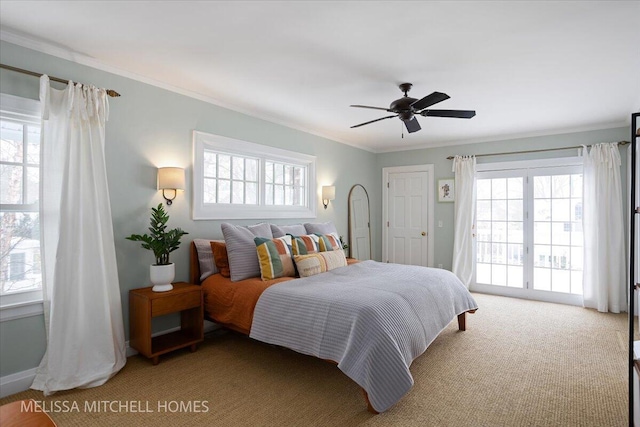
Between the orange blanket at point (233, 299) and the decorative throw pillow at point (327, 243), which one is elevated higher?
the decorative throw pillow at point (327, 243)

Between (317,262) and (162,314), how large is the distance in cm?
146

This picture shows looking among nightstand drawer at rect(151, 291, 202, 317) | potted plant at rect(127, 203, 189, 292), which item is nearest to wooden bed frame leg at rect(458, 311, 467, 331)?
nightstand drawer at rect(151, 291, 202, 317)

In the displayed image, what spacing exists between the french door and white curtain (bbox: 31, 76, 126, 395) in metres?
5.10

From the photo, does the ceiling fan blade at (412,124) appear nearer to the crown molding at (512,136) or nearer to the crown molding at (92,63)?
the crown molding at (92,63)

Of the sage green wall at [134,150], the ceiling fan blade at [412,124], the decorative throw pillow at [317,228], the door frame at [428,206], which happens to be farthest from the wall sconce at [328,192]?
the ceiling fan blade at [412,124]

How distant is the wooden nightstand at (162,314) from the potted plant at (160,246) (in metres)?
0.10

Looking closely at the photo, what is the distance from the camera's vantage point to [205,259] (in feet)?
11.4

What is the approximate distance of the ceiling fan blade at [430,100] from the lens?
2.65m

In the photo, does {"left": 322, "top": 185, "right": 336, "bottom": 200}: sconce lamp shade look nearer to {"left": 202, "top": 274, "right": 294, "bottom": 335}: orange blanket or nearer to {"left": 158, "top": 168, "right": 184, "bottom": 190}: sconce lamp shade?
{"left": 202, "top": 274, "right": 294, "bottom": 335}: orange blanket

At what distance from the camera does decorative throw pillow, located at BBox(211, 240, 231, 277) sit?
133 inches

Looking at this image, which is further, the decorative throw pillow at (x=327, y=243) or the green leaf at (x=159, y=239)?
the decorative throw pillow at (x=327, y=243)

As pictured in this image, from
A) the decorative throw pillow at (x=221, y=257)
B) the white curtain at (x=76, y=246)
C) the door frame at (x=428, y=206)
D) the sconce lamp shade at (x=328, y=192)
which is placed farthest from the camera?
the door frame at (x=428, y=206)

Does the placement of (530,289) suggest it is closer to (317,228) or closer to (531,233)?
(531,233)

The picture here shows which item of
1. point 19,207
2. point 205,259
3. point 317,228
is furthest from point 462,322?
point 19,207
